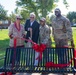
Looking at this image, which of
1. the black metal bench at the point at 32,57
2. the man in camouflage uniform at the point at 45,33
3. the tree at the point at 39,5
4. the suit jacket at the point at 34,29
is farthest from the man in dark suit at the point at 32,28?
the tree at the point at 39,5

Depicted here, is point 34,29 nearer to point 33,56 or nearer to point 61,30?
point 61,30

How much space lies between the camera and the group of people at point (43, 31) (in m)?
6.59

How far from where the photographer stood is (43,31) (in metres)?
6.98

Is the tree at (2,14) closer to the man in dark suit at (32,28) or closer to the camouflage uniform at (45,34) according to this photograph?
the man in dark suit at (32,28)

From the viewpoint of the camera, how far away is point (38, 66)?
6.18 meters

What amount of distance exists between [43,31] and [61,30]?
0.54 m

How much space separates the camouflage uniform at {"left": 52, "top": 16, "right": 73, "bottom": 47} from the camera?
21.6 ft

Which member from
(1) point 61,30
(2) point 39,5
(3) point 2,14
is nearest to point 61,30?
(1) point 61,30

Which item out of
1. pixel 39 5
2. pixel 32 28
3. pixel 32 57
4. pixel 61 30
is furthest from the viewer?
pixel 39 5

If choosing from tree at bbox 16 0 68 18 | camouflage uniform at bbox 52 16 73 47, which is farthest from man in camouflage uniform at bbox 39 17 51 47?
tree at bbox 16 0 68 18

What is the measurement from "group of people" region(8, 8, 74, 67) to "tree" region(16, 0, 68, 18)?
1261 cm

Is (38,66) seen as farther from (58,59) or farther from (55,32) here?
(55,32)

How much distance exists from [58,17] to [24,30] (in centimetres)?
113

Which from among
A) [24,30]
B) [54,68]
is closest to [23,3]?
[24,30]
